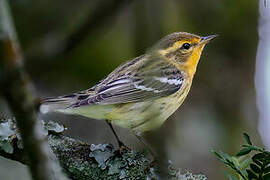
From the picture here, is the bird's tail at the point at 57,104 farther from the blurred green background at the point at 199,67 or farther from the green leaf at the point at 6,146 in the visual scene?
the blurred green background at the point at 199,67

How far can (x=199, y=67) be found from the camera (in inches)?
281

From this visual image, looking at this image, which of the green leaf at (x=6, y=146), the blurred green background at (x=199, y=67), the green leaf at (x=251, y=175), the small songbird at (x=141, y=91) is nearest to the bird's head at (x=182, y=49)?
the small songbird at (x=141, y=91)

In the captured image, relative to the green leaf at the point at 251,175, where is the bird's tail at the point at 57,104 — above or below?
below

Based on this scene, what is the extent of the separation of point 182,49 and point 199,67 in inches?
57.6

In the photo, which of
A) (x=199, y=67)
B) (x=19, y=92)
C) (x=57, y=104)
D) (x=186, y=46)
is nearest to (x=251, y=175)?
(x=19, y=92)

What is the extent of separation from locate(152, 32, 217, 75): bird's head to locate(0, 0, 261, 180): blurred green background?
0.78 m

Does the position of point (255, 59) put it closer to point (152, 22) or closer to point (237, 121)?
Result: point (237, 121)

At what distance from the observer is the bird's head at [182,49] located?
5625mm

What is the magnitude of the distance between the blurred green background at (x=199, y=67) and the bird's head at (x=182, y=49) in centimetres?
78

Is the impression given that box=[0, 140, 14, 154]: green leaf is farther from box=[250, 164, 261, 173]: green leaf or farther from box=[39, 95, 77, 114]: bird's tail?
box=[250, 164, 261, 173]: green leaf

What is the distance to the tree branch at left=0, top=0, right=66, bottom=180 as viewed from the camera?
145 cm

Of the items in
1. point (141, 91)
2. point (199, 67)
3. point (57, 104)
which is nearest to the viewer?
point (57, 104)

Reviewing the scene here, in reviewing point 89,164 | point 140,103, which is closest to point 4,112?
point 140,103

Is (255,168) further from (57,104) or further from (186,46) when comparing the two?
(186,46)
